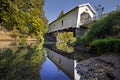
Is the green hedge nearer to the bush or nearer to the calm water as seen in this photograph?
the bush

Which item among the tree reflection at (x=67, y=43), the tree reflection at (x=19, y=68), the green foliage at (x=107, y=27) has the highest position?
the green foliage at (x=107, y=27)

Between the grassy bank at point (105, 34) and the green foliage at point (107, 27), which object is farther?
the green foliage at point (107, 27)

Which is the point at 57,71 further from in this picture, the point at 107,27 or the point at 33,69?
the point at 107,27

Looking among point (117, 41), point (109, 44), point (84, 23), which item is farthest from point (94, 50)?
point (84, 23)

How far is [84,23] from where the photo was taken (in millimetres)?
32562

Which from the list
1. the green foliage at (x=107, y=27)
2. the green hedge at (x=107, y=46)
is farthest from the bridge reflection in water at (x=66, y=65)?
the green foliage at (x=107, y=27)

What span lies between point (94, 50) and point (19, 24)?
734cm

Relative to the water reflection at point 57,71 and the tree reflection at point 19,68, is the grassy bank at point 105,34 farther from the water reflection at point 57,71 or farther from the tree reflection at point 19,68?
the tree reflection at point 19,68

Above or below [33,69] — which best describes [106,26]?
above

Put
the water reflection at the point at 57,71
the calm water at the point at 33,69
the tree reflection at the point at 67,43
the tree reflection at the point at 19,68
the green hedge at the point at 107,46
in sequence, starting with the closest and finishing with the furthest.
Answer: the tree reflection at the point at 19,68
the calm water at the point at 33,69
the water reflection at the point at 57,71
the green hedge at the point at 107,46
the tree reflection at the point at 67,43

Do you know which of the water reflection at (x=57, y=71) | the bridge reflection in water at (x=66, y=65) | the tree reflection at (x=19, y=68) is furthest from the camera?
the bridge reflection in water at (x=66, y=65)

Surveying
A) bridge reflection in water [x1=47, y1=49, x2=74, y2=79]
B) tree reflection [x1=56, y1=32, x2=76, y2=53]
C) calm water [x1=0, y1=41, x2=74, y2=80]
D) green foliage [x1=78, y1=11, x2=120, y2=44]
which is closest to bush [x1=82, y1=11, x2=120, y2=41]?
green foliage [x1=78, y1=11, x2=120, y2=44]

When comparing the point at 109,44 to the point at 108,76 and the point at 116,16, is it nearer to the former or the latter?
the point at 116,16

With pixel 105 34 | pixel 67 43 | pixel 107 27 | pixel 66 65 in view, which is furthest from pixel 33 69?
pixel 67 43
